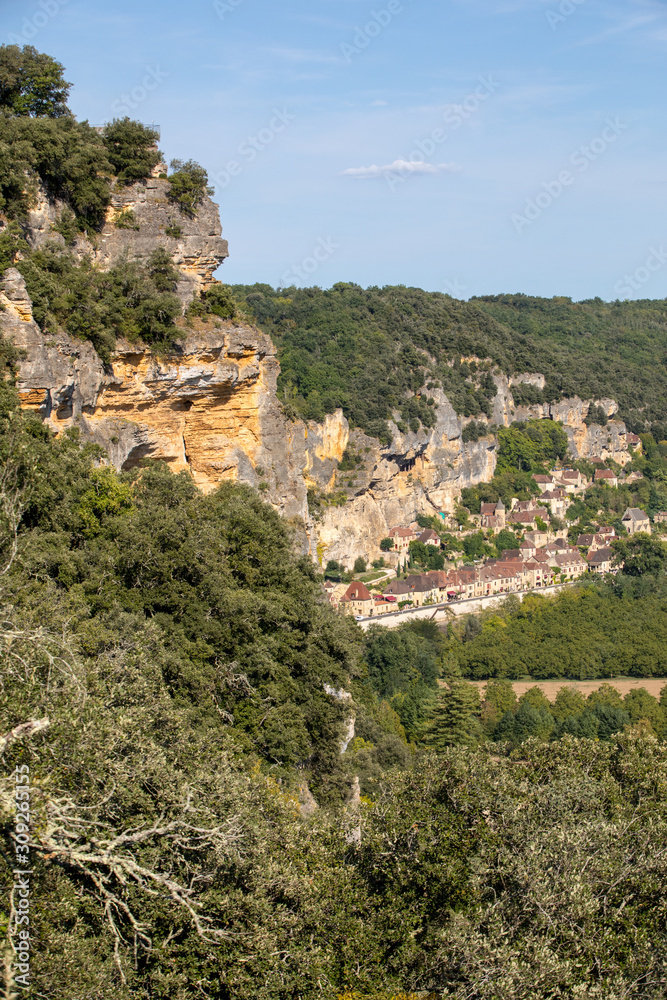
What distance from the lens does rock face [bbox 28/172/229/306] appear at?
21.5m

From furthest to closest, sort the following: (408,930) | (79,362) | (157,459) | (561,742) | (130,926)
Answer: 1. (157,459)
2. (79,362)
3. (561,742)
4. (408,930)
5. (130,926)

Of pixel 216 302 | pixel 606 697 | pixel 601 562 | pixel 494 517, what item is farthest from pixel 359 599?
pixel 216 302

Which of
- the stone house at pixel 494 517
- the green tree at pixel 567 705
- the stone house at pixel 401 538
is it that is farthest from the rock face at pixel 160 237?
the stone house at pixel 494 517

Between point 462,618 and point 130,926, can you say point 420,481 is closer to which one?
point 462,618

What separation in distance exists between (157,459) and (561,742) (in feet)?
39.0

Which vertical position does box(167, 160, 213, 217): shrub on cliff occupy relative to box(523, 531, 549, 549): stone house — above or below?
above

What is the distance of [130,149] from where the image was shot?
22.6 m

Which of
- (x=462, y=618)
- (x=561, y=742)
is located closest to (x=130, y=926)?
(x=561, y=742)

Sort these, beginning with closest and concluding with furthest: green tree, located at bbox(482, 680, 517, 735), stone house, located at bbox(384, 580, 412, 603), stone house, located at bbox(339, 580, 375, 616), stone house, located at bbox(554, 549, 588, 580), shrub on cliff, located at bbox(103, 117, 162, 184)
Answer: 1. shrub on cliff, located at bbox(103, 117, 162, 184)
2. green tree, located at bbox(482, 680, 517, 735)
3. stone house, located at bbox(339, 580, 375, 616)
4. stone house, located at bbox(384, 580, 412, 603)
5. stone house, located at bbox(554, 549, 588, 580)

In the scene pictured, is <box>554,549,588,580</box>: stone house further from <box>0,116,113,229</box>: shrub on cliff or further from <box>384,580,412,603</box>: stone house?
<box>0,116,113,229</box>: shrub on cliff

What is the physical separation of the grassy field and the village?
12022 millimetres

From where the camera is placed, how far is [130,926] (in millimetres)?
9430

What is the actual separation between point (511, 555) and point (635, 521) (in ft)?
60.7

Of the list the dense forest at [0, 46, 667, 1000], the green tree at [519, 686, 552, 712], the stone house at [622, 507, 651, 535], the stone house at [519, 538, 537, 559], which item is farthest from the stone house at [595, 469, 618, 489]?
the dense forest at [0, 46, 667, 1000]
